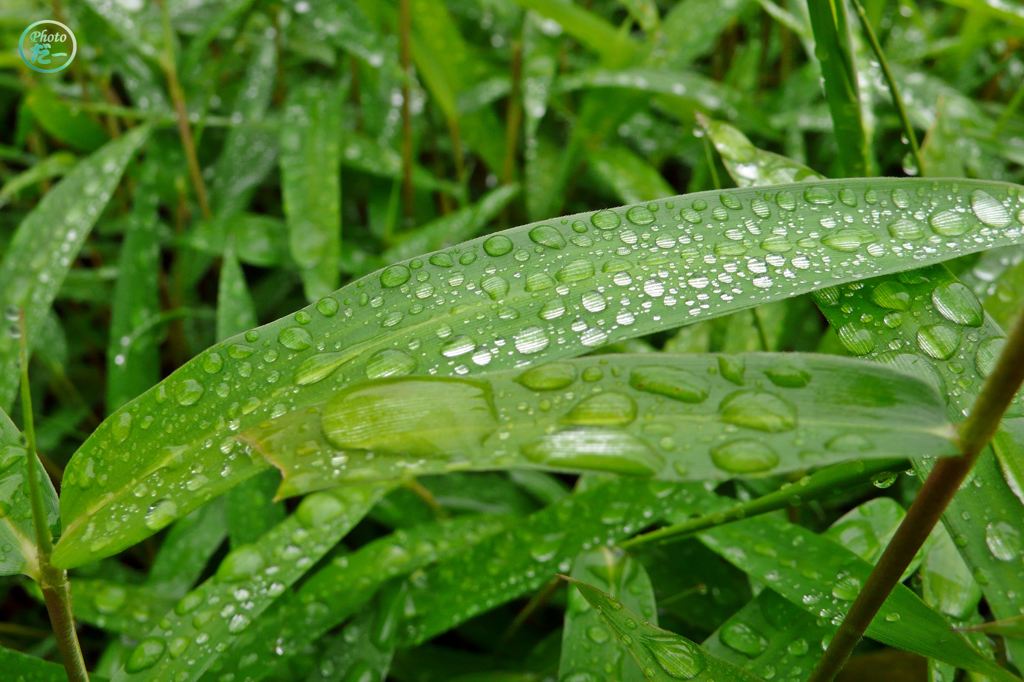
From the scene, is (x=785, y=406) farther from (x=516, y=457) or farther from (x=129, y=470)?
(x=129, y=470)

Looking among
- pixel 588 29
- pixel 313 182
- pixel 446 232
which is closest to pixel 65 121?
pixel 313 182

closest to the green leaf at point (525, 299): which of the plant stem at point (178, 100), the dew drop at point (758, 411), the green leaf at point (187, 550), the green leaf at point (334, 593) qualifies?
the dew drop at point (758, 411)

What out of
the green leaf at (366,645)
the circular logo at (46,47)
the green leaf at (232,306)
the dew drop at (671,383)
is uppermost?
the circular logo at (46,47)

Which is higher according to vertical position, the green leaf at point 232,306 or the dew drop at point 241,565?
the green leaf at point 232,306

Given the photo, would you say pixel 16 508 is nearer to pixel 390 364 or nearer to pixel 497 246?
pixel 390 364

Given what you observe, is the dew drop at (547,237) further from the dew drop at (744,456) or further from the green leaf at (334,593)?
the green leaf at (334,593)

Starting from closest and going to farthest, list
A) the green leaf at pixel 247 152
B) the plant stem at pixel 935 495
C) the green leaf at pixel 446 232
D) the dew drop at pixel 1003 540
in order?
1. the plant stem at pixel 935 495
2. the dew drop at pixel 1003 540
3. the green leaf at pixel 446 232
4. the green leaf at pixel 247 152
